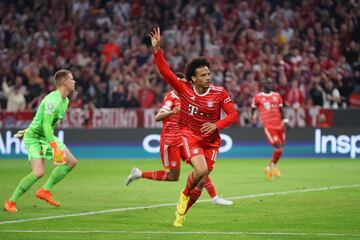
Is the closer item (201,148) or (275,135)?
(201,148)

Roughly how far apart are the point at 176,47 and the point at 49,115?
15.2 meters

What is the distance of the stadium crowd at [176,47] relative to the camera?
27328mm

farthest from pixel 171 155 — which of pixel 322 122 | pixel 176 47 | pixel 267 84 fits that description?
pixel 176 47

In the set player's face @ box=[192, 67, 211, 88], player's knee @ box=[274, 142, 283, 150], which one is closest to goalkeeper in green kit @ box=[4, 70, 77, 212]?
player's face @ box=[192, 67, 211, 88]

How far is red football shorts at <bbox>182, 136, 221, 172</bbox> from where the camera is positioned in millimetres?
12391

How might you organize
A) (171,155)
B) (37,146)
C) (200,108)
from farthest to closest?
(171,155), (37,146), (200,108)

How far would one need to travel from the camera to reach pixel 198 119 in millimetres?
12500

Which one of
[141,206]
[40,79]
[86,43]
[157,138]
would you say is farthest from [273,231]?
[86,43]

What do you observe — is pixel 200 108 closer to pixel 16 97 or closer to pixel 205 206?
pixel 205 206

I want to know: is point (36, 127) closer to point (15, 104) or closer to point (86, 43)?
point (15, 104)

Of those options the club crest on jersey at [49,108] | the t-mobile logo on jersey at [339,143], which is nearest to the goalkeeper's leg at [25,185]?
the club crest on jersey at [49,108]

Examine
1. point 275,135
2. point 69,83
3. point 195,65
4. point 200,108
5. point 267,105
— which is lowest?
point 275,135

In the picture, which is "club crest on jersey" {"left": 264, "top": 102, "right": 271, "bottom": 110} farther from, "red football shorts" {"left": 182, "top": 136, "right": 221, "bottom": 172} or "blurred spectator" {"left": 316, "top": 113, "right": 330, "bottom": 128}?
"red football shorts" {"left": 182, "top": 136, "right": 221, "bottom": 172}

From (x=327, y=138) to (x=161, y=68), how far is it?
15.4 m
